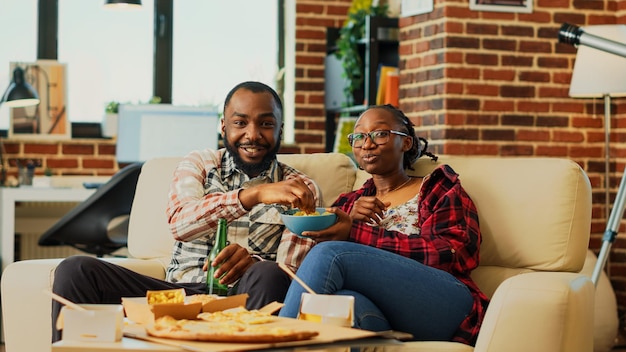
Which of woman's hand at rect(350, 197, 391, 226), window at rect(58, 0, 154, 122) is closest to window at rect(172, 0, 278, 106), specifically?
window at rect(58, 0, 154, 122)

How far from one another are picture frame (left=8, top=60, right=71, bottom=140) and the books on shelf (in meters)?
1.85

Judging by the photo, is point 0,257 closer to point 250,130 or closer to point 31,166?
point 31,166

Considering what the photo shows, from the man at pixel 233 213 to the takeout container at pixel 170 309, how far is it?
425mm

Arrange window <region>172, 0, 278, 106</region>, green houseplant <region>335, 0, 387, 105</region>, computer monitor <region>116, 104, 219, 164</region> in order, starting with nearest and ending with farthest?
computer monitor <region>116, 104, 219, 164</region>, green houseplant <region>335, 0, 387, 105</region>, window <region>172, 0, 278, 106</region>

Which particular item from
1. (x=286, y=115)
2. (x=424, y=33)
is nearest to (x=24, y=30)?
(x=286, y=115)

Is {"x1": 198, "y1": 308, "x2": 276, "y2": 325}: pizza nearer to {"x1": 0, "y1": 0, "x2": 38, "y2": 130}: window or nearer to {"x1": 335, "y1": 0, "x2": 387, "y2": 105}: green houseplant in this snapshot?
{"x1": 335, "y1": 0, "x2": 387, "y2": 105}: green houseplant

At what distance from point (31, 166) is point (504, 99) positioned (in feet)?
7.92

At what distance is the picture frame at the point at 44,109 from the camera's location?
5480 mm

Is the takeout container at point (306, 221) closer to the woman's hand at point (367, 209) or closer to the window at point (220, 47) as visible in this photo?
the woman's hand at point (367, 209)

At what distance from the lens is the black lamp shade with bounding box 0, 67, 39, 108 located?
16.5 ft

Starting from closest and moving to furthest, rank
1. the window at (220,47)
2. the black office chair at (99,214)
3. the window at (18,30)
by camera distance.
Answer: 1. the black office chair at (99,214)
2. the window at (18,30)
3. the window at (220,47)

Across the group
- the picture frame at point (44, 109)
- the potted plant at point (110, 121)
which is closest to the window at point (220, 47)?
A: the potted plant at point (110, 121)

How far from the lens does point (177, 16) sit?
5.94m

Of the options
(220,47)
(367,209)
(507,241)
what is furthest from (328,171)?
(220,47)
